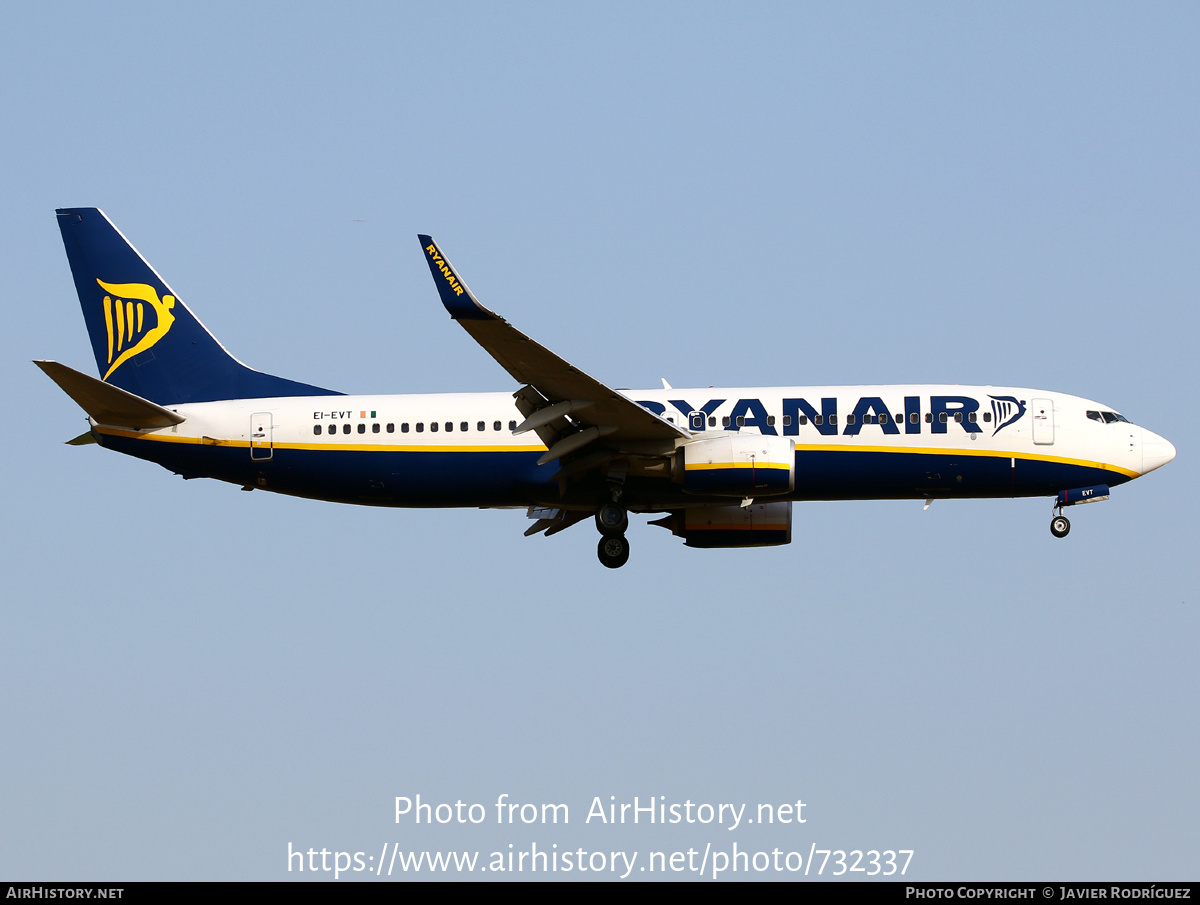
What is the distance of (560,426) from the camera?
3453 centimetres

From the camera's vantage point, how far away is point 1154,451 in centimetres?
3669

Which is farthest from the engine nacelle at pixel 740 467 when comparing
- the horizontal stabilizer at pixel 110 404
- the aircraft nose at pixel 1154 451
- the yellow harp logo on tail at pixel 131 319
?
the yellow harp logo on tail at pixel 131 319

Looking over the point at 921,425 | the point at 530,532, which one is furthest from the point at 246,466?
the point at 921,425

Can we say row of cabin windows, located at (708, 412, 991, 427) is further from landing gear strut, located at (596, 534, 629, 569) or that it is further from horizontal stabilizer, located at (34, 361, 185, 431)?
horizontal stabilizer, located at (34, 361, 185, 431)

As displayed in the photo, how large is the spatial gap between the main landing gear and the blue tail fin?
26.3ft

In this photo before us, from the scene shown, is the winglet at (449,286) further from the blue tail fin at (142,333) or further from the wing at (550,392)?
the blue tail fin at (142,333)

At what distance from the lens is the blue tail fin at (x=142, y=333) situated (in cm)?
3831

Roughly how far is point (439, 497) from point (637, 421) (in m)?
5.69

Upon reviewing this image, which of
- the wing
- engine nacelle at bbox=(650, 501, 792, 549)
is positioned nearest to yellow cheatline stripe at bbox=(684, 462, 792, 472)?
the wing

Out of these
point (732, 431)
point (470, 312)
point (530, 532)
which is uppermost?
point (470, 312)

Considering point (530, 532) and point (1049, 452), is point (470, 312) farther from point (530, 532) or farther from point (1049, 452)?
point (1049, 452)

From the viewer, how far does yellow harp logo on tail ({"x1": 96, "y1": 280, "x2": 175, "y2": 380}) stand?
128ft
